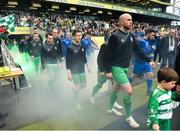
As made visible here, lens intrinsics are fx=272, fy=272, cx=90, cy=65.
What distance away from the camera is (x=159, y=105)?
346 centimetres

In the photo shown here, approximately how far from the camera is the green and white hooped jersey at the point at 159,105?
3.35 m

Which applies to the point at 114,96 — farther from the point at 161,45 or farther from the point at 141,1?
the point at 141,1

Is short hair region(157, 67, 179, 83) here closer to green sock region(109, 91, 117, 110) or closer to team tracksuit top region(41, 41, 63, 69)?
green sock region(109, 91, 117, 110)

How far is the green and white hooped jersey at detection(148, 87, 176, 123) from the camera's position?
3348 millimetres

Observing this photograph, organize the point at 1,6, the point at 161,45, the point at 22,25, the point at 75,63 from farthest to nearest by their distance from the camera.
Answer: the point at 1,6 < the point at 22,25 < the point at 161,45 < the point at 75,63

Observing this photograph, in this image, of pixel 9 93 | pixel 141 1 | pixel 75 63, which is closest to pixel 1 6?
pixel 9 93

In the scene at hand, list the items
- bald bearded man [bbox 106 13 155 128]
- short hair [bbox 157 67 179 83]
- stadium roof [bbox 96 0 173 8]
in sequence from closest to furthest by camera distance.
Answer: short hair [bbox 157 67 179 83] < bald bearded man [bbox 106 13 155 128] < stadium roof [bbox 96 0 173 8]

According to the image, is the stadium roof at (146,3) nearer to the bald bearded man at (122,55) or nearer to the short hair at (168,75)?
the bald bearded man at (122,55)

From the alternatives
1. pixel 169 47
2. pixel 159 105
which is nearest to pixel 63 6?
pixel 169 47

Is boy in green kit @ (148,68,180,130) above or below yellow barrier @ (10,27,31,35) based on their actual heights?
above

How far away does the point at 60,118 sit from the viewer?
18.6ft

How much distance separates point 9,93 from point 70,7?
31811 millimetres

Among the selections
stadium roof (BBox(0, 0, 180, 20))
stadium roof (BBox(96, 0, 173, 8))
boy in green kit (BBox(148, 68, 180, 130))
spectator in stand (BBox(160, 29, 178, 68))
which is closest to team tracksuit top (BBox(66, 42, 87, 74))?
boy in green kit (BBox(148, 68, 180, 130))

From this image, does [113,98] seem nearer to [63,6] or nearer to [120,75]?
[120,75]
